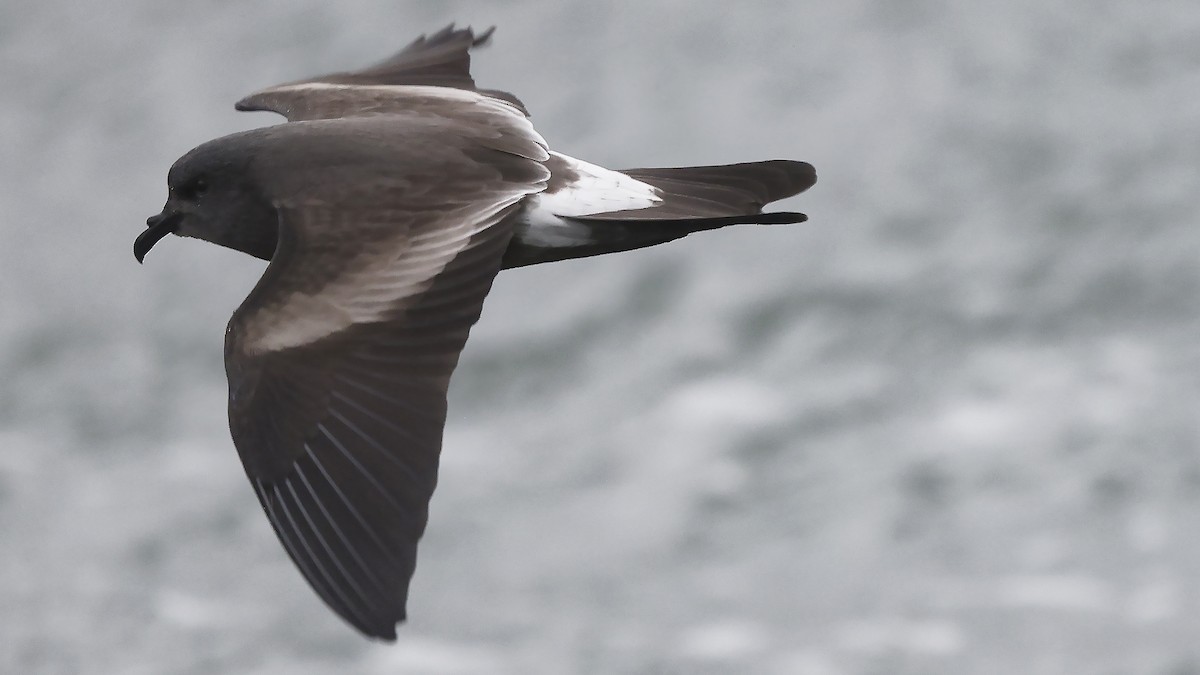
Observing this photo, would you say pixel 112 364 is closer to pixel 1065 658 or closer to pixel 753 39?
pixel 753 39

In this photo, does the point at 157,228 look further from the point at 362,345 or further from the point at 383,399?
the point at 383,399

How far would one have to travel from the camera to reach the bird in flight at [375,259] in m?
4.77

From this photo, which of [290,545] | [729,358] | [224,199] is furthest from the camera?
[729,358]

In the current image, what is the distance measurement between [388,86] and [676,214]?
131cm

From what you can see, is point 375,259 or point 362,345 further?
point 375,259

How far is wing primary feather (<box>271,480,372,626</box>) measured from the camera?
4.57 m

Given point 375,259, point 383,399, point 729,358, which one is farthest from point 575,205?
point 729,358

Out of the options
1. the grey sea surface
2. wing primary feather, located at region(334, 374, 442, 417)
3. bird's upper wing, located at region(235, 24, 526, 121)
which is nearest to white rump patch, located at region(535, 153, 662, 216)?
bird's upper wing, located at region(235, 24, 526, 121)

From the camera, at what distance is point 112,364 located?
12086 millimetres

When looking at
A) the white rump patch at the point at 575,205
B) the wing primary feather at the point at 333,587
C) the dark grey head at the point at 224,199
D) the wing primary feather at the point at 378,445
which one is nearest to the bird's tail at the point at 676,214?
the white rump patch at the point at 575,205

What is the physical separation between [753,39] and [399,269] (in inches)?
309

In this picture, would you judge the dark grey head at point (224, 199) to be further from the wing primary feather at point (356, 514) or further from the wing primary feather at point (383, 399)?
the wing primary feather at point (356, 514)

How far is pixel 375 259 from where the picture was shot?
16.9 ft

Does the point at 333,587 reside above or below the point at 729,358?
below
